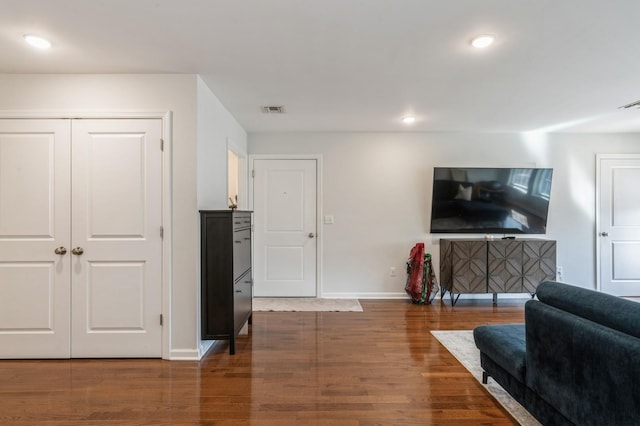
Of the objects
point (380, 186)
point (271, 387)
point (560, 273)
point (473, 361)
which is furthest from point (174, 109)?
point (560, 273)

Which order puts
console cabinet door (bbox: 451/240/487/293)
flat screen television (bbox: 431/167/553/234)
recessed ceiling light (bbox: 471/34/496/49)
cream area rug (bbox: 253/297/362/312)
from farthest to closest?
flat screen television (bbox: 431/167/553/234) → console cabinet door (bbox: 451/240/487/293) → cream area rug (bbox: 253/297/362/312) → recessed ceiling light (bbox: 471/34/496/49)

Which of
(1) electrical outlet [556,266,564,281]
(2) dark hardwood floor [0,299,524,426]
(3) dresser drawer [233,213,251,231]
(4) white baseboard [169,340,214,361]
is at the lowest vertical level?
(2) dark hardwood floor [0,299,524,426]

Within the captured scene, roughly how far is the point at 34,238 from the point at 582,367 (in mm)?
3878

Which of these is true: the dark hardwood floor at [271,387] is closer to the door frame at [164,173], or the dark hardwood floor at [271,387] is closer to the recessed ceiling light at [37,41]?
the door frame at [164,173]

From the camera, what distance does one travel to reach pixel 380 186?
4.92 meters

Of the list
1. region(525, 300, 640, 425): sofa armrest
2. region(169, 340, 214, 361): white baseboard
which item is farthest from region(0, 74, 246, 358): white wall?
region(525, 300, 640, 425): sofa armrest

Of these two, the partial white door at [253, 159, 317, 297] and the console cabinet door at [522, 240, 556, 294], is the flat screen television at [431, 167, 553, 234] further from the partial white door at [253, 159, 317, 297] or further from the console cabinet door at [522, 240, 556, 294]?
the partial white door at [253, 159, 317, 297]

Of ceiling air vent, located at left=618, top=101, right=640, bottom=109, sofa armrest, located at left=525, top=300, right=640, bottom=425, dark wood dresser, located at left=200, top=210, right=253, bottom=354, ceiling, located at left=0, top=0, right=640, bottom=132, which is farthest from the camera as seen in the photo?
ceiling air vent, located at left=618, top=101, right=640, bottom=109

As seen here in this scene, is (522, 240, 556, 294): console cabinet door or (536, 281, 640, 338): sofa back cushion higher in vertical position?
(536, 281, 640, 338): sofa back cushion

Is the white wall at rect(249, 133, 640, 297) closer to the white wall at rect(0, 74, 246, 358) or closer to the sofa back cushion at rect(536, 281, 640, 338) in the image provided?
the white wall at rect(0, 74, 246, 358)

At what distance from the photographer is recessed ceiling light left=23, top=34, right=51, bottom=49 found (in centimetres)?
226

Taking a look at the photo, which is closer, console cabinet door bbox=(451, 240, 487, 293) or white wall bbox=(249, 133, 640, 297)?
console cabinet door bbox=(451, 240, 487, 293)

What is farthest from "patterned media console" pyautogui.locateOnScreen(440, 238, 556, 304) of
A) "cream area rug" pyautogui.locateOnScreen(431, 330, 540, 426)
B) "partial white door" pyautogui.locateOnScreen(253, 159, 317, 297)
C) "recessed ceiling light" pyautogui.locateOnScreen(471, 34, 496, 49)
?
"recessed ceiling light" pyautogui.locateOnScreen(471, 34, 496, 49)

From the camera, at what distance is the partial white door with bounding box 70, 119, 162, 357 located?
9.32ft
